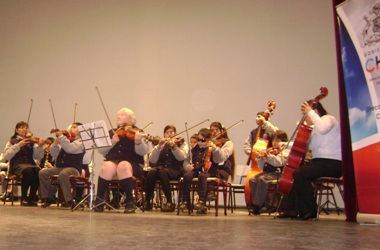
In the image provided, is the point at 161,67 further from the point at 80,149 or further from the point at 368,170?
the point at 368,170

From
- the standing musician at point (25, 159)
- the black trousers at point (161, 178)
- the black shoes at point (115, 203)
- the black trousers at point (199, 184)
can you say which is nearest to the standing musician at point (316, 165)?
the black trousers at point (199, 184)

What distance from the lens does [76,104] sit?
936 centimetres

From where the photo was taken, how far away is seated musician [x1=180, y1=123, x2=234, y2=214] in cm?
594

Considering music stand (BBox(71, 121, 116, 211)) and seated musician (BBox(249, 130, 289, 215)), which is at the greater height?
music stand (BBox(71, 121, 116, 211))

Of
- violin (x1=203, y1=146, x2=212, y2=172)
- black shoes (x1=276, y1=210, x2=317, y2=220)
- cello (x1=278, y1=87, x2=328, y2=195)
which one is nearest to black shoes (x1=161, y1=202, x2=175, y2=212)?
violin (x1=203, y1=146, x2=212, y2=172)

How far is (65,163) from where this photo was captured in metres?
6.77

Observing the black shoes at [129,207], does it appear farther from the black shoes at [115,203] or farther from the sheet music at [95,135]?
the black shoes at [115,203]

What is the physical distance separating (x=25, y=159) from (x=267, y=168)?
3.18m

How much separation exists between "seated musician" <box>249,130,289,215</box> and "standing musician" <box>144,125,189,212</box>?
35.6 inches

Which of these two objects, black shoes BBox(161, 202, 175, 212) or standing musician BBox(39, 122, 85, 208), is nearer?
black shoes BBox(161, 202, 175, 212)

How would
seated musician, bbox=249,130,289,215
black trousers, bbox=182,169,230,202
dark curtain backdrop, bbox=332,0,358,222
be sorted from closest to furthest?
dark curtain backdrop, bbox=332,0,358,222
black trousers, bbox=182,169,230,202
seated musician, bbox=249,130,289,215

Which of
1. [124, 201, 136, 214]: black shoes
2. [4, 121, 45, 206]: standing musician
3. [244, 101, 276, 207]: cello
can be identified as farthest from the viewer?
[4, 121, 45, 206]: standing musician

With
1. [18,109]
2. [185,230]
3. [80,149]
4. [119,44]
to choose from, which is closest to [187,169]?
[80,149]

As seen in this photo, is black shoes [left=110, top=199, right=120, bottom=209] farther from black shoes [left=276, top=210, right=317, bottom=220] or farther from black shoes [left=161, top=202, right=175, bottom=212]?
black shoes [left=276, top=210, right=317, bottom=220]
